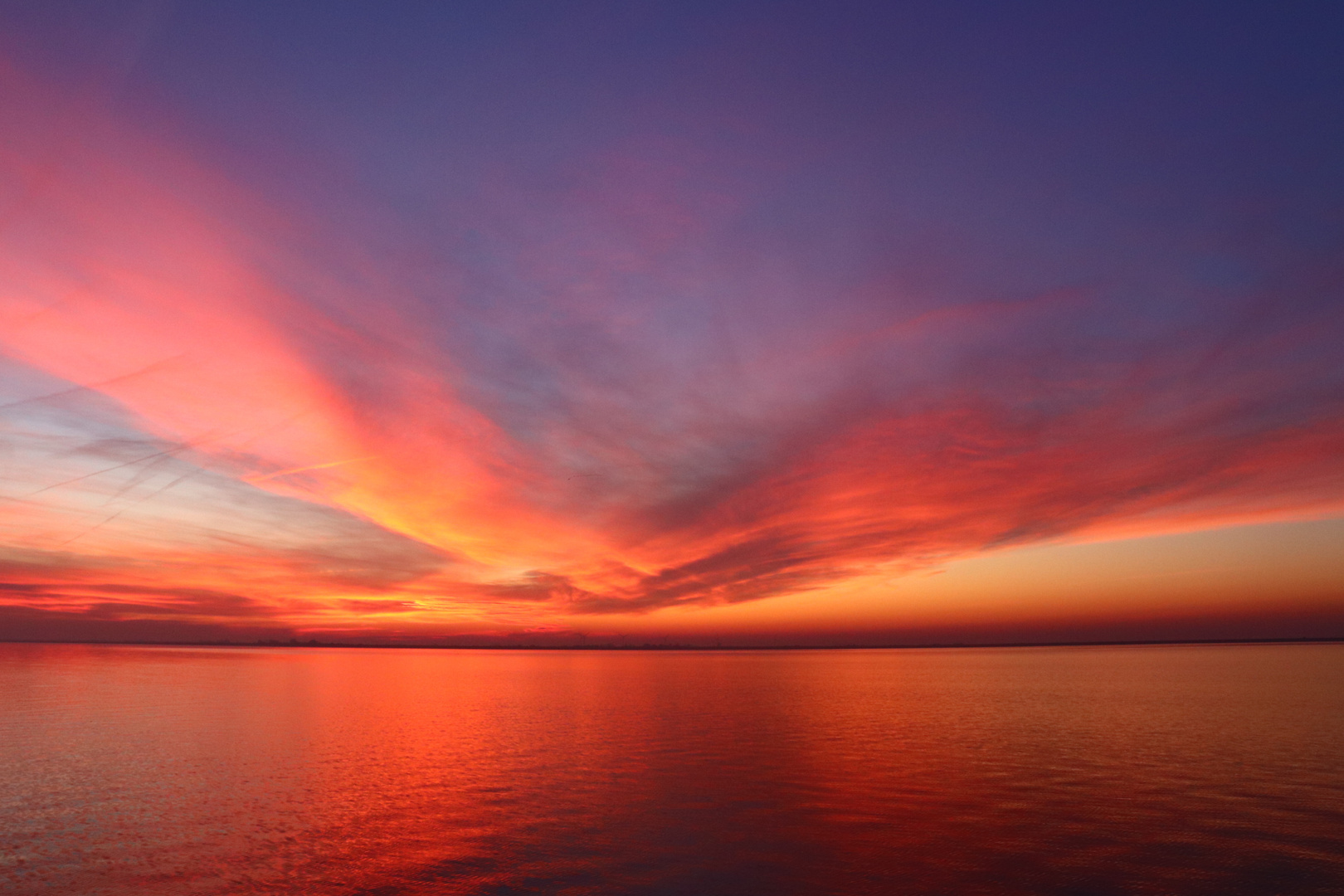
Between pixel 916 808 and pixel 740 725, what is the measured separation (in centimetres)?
3073

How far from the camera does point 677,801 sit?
3441cm

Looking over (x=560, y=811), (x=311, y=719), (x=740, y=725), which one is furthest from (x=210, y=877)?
(x=311, y=719)

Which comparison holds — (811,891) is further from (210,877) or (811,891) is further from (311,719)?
(311,719)

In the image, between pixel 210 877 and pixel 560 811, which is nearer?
pixel 210 877

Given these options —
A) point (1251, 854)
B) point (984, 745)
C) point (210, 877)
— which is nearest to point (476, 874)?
point (210, 877)

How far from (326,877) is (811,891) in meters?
15.8

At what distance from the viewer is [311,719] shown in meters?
67.9

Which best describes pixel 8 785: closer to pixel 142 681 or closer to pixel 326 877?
pixel 326 877

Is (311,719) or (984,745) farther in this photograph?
(311,719)

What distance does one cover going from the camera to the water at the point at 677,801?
24016 mm

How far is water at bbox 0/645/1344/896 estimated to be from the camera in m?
24.0

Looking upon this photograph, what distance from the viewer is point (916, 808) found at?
106 ft

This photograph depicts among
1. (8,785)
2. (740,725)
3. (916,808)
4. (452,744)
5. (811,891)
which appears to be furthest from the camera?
(740,725)

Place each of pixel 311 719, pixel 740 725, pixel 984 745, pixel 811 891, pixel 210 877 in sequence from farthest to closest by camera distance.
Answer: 1. pixel 311 719
2. pixel 740 725
3. pixel 984 745
4. pixel 210 877
5. pixel 811 891
